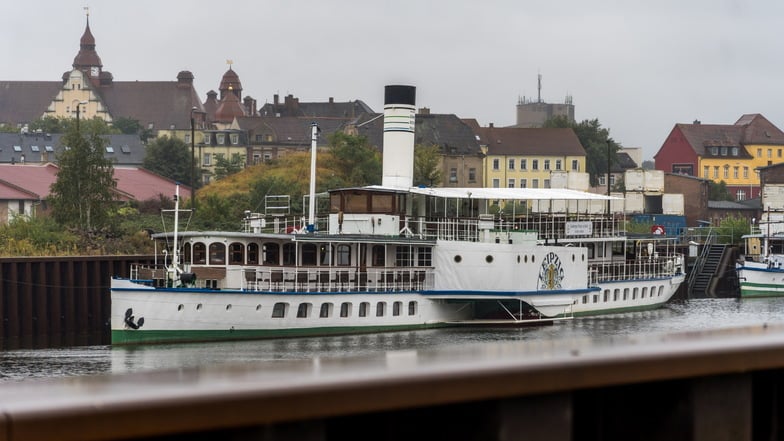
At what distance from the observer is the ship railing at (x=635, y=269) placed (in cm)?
4934

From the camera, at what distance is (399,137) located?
148 ft

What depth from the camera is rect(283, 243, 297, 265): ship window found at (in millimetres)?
38250

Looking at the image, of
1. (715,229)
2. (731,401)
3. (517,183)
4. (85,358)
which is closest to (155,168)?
(517,183)

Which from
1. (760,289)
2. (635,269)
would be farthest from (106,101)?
(635,269)

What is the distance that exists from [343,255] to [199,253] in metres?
4.28

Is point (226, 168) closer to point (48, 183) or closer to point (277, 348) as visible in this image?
point (48, 183)

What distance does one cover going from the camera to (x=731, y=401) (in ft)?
15.4

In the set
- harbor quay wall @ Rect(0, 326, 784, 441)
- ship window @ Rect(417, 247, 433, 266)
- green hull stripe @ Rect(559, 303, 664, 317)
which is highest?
harbor quay wall @ Rect(0, 326, 784, 441)

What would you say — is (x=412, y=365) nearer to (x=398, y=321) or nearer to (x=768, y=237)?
(x=398, y=321)

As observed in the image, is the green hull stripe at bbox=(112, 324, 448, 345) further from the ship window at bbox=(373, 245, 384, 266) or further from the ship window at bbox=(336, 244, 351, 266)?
the ship window at bbox=(373, 245, 384, 266)

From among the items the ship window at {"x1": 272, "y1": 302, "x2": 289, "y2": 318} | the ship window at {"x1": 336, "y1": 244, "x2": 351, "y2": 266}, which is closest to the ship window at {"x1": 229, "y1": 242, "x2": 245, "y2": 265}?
the ship window at {"x1": 272, "y1": 302, "x2": 289, "y2": 318}

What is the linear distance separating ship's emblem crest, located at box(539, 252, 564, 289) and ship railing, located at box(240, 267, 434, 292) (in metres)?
3.95

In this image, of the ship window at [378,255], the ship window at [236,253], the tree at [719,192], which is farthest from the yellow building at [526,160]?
the ship window at [236,253]

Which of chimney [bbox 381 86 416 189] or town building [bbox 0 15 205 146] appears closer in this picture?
chimney [bbox 381 86 416 189]
